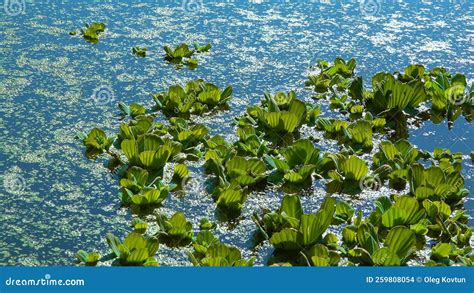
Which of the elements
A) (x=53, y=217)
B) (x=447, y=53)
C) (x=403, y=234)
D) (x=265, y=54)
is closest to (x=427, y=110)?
(x=447, y=53)

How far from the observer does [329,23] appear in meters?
6.64

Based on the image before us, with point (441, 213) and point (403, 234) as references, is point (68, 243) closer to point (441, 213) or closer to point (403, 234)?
point (403, 234)

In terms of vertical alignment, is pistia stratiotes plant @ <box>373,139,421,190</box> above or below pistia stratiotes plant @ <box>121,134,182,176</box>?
above

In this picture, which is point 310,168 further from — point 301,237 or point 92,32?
point 92,32

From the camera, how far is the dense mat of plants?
3479mm

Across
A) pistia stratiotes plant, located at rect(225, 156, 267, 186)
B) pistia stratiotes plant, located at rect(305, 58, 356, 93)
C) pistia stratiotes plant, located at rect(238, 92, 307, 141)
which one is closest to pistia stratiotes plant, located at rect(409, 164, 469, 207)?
Answer: pistia stratiotes plant, located at rect(225, 156, 267, 186)

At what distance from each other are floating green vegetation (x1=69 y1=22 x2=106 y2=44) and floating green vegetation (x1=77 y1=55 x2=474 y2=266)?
135 centimetres

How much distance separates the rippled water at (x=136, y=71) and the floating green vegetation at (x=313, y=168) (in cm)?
10

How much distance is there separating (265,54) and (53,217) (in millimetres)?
2659

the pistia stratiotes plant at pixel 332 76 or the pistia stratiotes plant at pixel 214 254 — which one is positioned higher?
the pistia stratiotes plant at pixel 332 76

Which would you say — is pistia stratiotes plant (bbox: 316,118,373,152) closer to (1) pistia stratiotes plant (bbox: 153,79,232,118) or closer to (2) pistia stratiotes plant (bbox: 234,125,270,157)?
(2) pistia stratiotes plant (bbox: 234,125,270,157)

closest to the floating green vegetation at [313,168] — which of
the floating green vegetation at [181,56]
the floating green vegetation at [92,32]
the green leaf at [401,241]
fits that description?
the green leaf at [401,241]

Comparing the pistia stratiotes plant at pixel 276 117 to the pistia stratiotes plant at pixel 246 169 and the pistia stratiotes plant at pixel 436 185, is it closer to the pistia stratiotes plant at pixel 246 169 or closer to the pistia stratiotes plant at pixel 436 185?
the pistia stratiotes plant at pixel 246 169

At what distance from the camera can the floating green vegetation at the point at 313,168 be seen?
3484 mm
